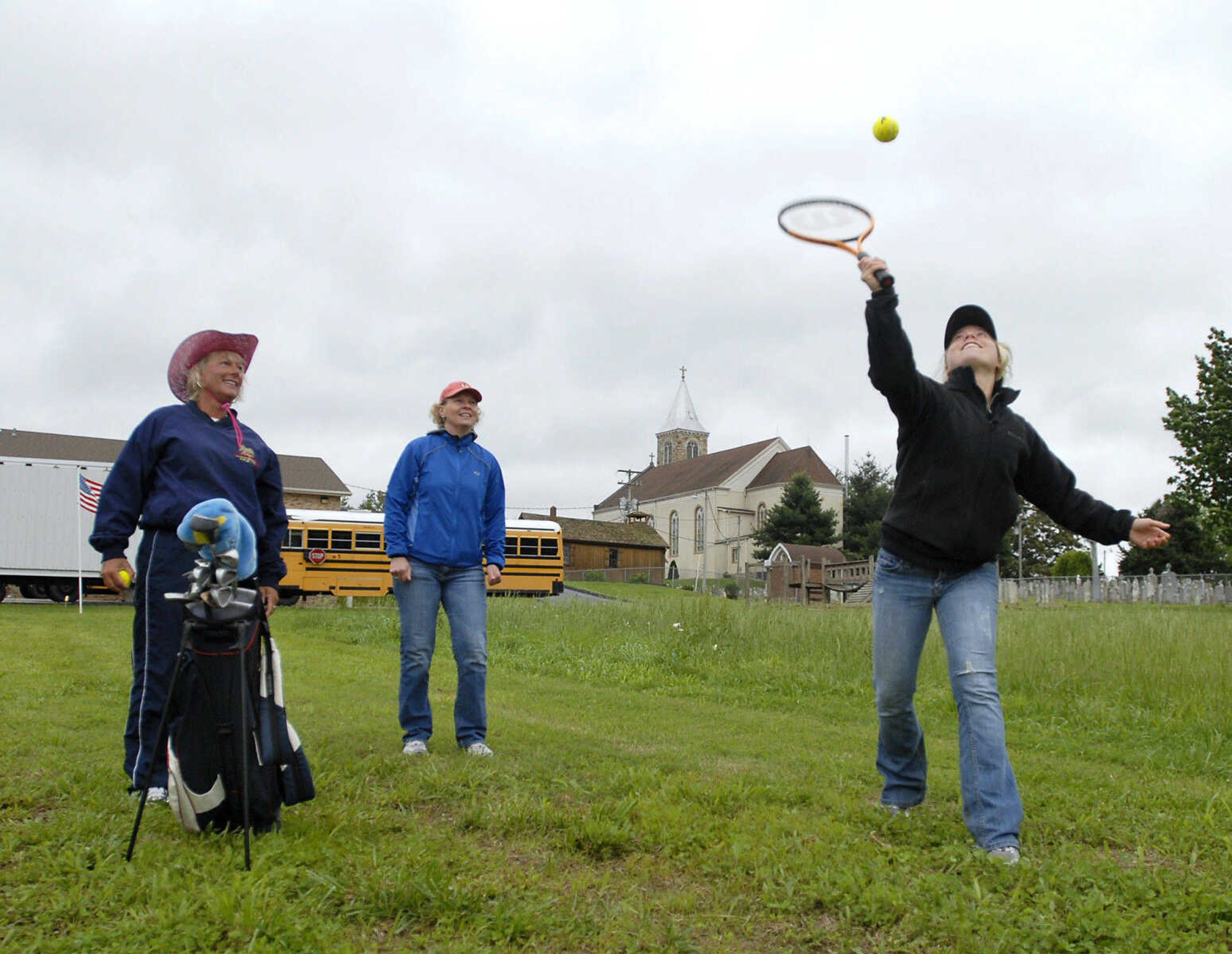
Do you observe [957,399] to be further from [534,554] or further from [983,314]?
[534,554]

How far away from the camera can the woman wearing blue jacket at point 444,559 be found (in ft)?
17.1

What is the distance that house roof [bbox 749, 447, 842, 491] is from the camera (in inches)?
2904

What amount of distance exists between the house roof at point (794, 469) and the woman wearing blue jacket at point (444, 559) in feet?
223

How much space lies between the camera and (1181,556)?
55.5m

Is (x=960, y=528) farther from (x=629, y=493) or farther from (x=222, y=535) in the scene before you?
(x=629, y=493)

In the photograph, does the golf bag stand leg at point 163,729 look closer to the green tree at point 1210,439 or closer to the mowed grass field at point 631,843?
the mowed grass field at point 631,843

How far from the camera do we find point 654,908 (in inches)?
116

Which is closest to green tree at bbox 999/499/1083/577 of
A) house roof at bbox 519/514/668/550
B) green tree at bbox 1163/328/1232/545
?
house roof at bbox 519/514/668/550

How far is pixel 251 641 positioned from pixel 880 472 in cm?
6460

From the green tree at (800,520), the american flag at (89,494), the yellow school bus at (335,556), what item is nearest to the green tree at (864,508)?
the green tree at (800,520)

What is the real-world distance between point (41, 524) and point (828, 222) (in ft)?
80.3

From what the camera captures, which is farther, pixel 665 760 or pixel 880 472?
pixel 880 472

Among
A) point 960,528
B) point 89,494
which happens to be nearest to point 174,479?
point 960,528

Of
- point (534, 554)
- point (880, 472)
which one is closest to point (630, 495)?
point (880, 472)
